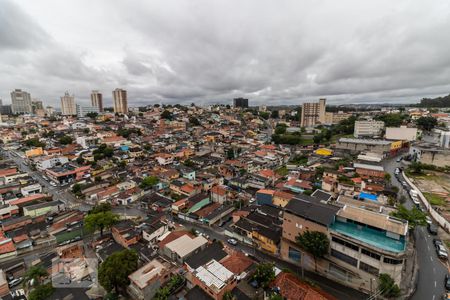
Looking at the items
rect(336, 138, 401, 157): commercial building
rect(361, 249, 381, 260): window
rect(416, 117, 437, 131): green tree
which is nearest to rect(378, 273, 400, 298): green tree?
rect(361, 249, 381, 260): window

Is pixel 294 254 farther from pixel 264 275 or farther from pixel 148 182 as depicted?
pixel 148 182

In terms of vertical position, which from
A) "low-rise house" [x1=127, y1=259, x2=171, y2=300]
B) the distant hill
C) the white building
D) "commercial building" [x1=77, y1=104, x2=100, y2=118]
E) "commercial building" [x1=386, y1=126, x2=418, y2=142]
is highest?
the distant hill

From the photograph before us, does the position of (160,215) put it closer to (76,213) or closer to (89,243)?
(89,243)

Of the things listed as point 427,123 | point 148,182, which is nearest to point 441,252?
point 148,182

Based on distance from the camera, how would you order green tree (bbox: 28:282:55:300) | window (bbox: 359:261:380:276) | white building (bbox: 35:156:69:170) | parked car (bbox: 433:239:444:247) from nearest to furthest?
green tree (bbox: 28:282:55:300) → window (bbox: 359:261:380:276) → parked car (bbox: 433:239:444:247) → white building (bbox: 35:156:69:170)

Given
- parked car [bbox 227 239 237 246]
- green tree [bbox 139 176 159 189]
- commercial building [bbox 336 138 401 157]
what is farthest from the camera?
commercial building [bbox 336 138 401 157]

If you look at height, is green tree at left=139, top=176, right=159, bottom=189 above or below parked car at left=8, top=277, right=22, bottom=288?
above

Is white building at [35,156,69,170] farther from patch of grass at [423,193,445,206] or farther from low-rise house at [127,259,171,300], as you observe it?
patch of grass at [423,193,445,206]
